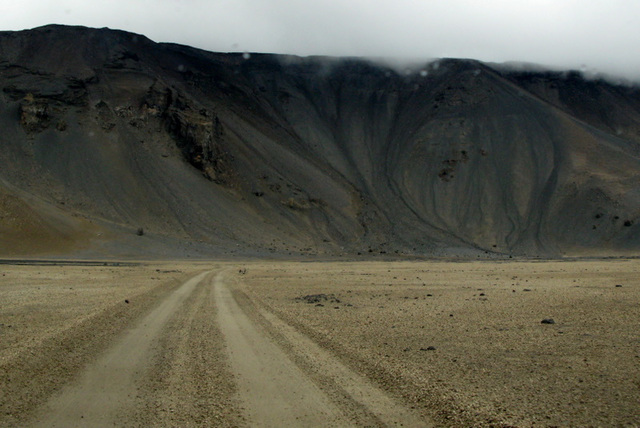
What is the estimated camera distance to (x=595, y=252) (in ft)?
208

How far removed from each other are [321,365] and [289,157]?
71329 millimetres

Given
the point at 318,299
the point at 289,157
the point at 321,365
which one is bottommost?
the point at 318,299

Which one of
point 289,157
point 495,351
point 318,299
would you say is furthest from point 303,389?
point 289,157

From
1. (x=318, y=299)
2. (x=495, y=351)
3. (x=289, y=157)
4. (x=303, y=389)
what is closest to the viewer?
(x=303, y=389)

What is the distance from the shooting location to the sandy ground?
5.27 meters

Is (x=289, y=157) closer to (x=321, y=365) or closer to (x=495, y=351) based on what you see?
(x=495, y=351)

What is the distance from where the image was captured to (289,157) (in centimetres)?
7750

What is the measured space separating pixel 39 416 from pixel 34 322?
717 centimetres

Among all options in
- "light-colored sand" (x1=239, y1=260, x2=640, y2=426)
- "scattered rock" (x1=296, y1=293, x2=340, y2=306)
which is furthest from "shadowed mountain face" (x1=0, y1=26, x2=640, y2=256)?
"light-colored sand" (x1=239, y1=260, x2=640, y2=426)

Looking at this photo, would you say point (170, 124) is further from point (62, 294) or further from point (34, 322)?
point (34, 322)

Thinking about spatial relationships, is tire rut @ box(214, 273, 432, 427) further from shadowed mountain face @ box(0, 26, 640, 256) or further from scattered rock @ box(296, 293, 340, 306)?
shadowed mountain face @ box(0, 26, 640, 256)

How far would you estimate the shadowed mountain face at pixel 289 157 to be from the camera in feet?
197

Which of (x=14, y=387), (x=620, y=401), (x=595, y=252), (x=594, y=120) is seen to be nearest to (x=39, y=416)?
(x=14, y=387)

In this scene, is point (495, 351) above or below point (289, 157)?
below
